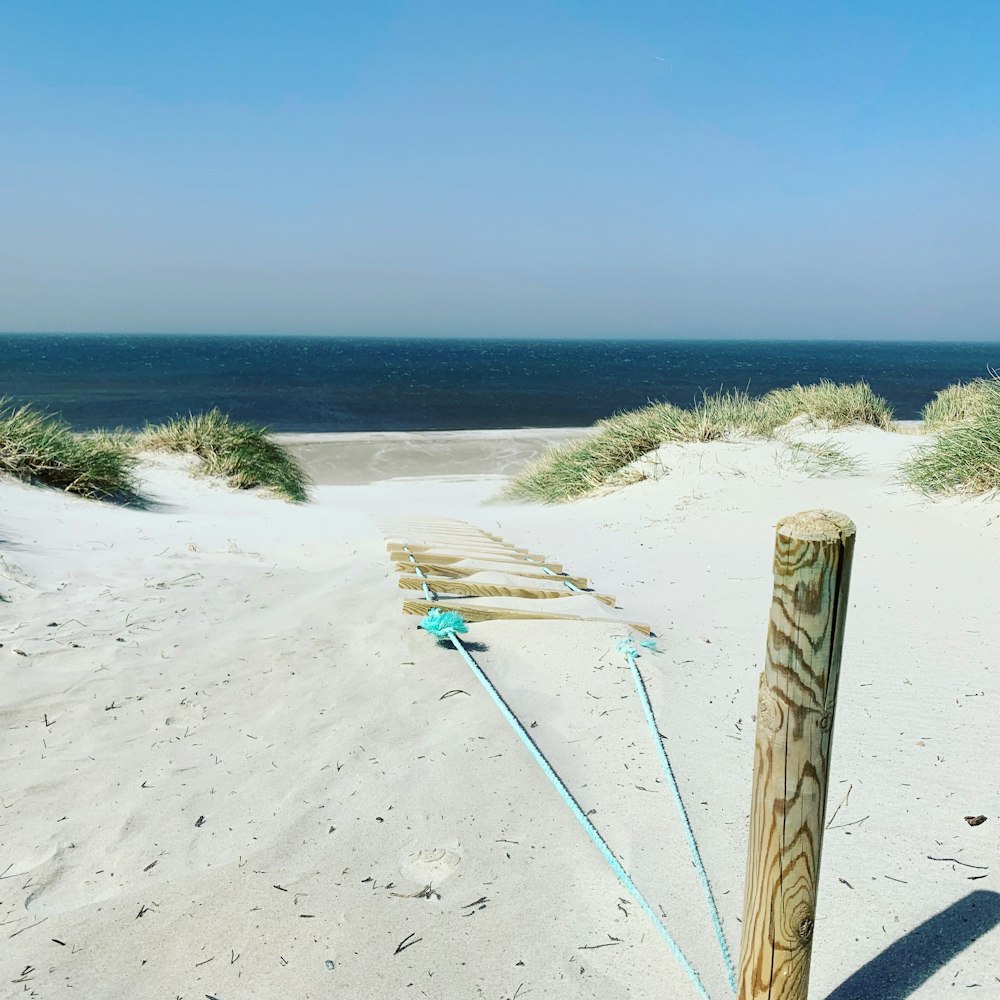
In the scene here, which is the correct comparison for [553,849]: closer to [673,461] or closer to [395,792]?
[395,792]

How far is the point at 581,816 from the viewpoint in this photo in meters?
2.40

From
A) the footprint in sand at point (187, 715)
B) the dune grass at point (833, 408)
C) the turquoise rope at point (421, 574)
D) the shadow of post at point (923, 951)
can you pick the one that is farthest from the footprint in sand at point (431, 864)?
the dune grass at point (833, 408)

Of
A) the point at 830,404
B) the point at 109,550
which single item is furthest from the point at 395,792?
the point at 830,404

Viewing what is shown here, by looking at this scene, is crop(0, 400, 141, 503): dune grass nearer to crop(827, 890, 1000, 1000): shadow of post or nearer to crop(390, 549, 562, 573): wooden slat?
crop(390, 549, 562, 573): wooden slat

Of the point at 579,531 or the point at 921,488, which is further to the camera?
the point at 579,531

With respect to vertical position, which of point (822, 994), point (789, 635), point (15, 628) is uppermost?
point (789, 635)

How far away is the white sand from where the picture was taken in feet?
6.33

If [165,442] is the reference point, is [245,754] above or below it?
below

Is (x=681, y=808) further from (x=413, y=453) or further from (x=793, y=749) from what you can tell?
(x=413, y=453)

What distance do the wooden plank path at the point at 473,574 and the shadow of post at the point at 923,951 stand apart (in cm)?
212

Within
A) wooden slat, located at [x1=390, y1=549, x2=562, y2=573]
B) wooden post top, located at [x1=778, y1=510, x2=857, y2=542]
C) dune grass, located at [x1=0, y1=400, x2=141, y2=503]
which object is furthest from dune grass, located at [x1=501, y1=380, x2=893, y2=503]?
wooden post top, located at [x1=778, y1=510, x2=857, y2=542]

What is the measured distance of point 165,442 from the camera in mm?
10875

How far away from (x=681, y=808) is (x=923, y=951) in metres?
0.75

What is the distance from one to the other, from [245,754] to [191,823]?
15.7 inches
